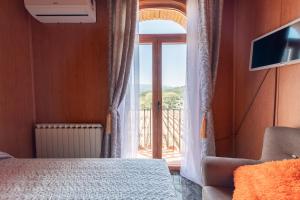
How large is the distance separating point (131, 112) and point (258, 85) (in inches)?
60.6

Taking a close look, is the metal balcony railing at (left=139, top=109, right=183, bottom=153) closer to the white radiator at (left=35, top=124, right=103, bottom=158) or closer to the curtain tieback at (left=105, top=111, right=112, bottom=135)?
the curtain tieback at (left=105, top=111, right=112, bottom=135)

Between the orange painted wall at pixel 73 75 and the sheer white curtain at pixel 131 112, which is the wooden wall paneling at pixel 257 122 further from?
the sheer white curtain at pixel 131 112

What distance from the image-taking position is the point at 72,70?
2.93 m

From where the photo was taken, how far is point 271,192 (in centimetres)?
126

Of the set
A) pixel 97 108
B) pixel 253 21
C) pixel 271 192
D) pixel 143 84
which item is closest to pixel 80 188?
pixel 271 192

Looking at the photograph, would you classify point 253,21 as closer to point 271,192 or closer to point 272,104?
point 272,104

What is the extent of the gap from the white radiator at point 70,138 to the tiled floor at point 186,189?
1.10 metres

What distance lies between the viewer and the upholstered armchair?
1560 millimetres

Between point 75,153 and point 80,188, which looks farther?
point 75,153

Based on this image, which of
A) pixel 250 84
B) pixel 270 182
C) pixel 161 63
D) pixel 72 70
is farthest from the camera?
pixel 161 63

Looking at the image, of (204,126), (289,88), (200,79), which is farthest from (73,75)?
(289,88)

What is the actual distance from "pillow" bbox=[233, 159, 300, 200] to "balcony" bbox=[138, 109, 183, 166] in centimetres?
176

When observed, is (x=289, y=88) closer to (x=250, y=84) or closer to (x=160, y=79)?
(x=250, y=84)

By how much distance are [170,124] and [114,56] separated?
4.34ft
